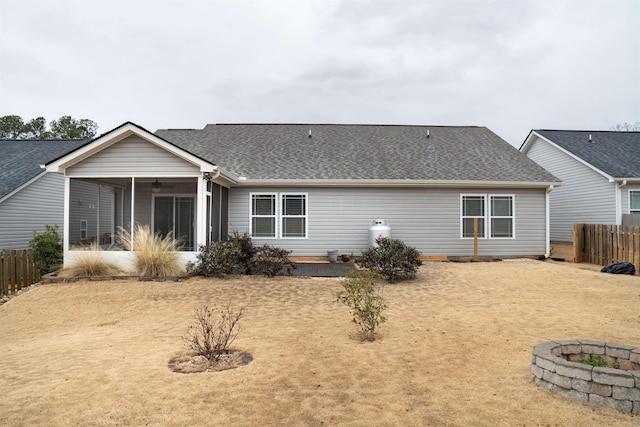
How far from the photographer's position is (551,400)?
12.6ft

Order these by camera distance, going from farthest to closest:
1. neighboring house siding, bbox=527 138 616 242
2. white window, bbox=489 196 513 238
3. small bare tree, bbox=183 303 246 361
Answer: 1. neighboring house siding, bbox=527 138 616 242
2. white window, bbox=489 196 513 238
3. small bare tree, bbox=183 303 246 361

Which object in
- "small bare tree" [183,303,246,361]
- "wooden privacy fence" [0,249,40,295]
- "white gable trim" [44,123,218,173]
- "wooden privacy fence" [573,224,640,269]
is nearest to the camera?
"small bare tree" [183,303,246,361]

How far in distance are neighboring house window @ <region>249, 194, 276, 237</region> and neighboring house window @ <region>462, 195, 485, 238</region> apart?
6.88 metres

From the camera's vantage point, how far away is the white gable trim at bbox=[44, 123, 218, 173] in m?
11.0

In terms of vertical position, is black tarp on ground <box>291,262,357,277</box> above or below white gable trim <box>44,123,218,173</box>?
below

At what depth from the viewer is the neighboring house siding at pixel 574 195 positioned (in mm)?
17672

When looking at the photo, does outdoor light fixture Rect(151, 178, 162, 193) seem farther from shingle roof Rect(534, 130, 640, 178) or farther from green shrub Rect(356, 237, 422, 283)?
shingle roof Rect(534, 130, 640, 178)

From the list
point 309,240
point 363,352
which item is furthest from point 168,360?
point 309,240

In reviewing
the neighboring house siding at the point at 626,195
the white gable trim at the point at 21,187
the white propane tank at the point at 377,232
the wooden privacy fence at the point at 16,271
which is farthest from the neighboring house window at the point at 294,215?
the neighboring house siding at the point at 626,195

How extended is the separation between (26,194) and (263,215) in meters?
9.67

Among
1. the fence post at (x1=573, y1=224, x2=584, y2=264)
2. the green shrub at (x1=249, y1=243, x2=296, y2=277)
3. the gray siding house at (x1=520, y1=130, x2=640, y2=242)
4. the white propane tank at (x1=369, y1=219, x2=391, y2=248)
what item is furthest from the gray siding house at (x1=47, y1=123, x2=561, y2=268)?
the gray siding house at (x1=520, y1=130, x2=640, y2=242)

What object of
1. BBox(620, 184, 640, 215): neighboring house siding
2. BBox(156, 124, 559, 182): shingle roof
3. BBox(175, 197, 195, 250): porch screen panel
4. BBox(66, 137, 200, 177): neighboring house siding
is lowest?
BBox(175, 197, 195, 250): porch screen panel

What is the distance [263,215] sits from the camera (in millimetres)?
14734

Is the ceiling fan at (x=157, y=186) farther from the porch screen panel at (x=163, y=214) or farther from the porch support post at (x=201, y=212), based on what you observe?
the porch support post at (x=201, y=212)
